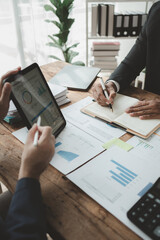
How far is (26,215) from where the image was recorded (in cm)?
53

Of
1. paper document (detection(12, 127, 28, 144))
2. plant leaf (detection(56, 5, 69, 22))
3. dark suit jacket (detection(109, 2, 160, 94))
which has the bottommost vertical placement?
paper document (detection(12, 127, 28, 144))

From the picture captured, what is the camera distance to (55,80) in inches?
51.8

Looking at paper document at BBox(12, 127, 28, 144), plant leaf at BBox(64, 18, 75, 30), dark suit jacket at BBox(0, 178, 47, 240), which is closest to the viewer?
dark suit jacket at BBox(0, 178, 47, 240)

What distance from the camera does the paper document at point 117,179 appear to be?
0.59 meters

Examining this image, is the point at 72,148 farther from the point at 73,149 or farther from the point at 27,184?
the point at 27,184

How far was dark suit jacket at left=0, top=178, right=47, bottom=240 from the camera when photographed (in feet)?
1.67

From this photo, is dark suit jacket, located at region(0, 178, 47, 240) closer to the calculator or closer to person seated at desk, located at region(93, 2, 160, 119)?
the calculator

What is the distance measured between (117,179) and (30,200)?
0.27 m

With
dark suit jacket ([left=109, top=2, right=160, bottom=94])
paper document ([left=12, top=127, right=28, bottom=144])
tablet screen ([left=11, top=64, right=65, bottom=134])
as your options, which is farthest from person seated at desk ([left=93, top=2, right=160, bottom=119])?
paper document ([left=12, top=127, right=28, bottom=144])

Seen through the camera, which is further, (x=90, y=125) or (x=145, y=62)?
(x=145, y=62)

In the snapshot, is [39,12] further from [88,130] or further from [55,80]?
[88,130]

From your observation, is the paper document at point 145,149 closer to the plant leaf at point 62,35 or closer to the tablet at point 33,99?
the tablet at point 33,99

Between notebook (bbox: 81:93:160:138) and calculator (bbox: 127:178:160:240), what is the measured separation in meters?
0.31

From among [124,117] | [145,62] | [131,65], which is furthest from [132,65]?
[124,117]
